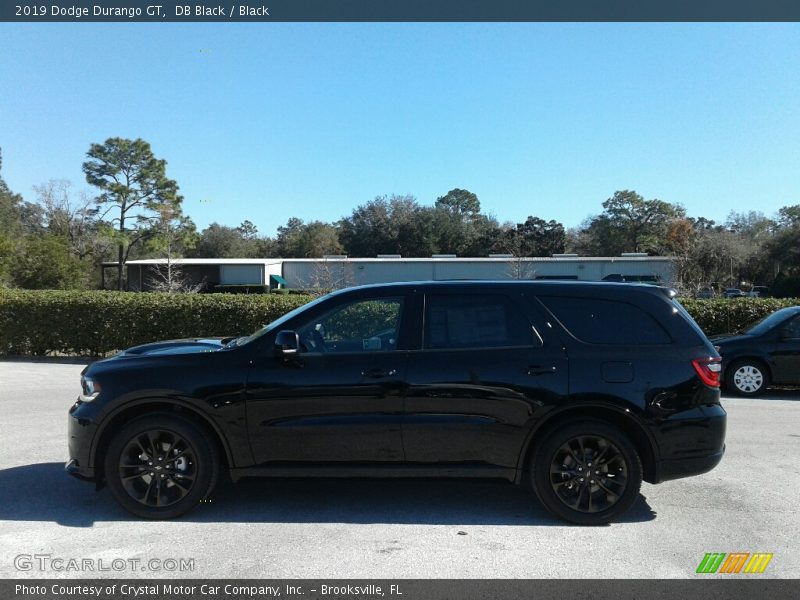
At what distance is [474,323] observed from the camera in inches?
194

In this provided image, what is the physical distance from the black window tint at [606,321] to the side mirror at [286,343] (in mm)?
1961

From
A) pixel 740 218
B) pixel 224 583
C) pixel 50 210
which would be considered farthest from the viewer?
pixel 740 218

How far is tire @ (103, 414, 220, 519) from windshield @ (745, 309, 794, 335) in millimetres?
9878

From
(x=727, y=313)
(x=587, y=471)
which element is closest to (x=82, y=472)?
(x=587, y=471)

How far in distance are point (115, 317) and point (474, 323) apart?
1265 cm

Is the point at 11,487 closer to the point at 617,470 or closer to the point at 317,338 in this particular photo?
the point at 317,338

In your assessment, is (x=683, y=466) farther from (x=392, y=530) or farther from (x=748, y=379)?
(x=748, y=379)

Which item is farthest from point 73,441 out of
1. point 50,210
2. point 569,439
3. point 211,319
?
point 50,210

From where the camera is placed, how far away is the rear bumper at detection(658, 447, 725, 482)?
4750 mm

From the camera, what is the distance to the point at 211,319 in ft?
49.0

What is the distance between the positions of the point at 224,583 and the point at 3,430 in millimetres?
5331

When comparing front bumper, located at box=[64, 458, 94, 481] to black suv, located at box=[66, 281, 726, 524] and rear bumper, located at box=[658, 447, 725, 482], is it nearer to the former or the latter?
black suv, located at box=[66, 281, 726, 524]

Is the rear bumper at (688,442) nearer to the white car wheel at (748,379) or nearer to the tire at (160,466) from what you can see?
the tire at (160,466)

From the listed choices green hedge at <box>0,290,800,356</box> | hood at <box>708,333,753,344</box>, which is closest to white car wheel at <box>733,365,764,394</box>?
hood at <box>708,333,753,344</box>
